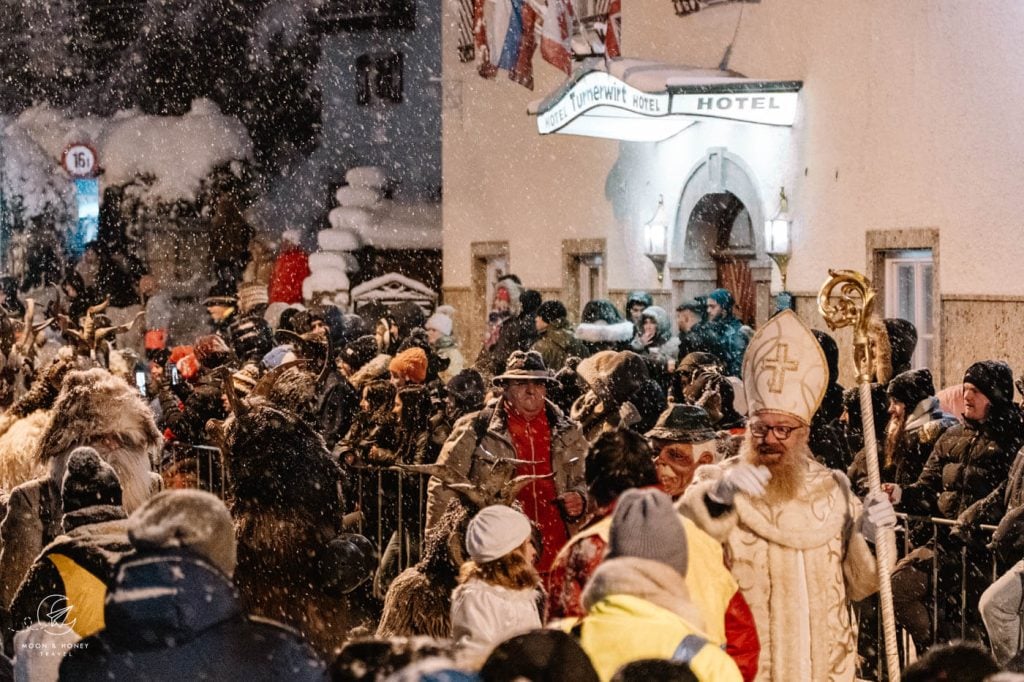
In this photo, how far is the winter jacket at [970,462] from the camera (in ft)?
25.1

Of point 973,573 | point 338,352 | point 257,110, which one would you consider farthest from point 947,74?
point 257,110

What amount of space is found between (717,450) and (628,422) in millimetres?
1815

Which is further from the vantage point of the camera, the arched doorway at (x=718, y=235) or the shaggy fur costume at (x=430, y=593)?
the arched doorway at (x=718, y=235)

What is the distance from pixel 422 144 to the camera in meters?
33.0

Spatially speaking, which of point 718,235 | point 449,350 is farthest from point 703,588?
point 718,235

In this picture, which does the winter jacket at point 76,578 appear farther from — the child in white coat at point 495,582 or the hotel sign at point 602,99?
the hotel sign at point 602,99

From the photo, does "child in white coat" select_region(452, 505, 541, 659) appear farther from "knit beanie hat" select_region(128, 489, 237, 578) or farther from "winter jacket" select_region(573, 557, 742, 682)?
"knit beanie hat" select_region(128, 489, 237, 578)

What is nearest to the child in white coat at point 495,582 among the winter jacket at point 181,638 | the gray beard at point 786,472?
the gray beard at point 786,472

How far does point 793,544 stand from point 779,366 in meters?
0.71

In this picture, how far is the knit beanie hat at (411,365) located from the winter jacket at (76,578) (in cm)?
504

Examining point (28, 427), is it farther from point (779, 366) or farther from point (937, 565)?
point (937, 565)

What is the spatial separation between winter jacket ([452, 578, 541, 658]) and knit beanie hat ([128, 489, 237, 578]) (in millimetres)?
1551

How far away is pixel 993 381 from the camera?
766 centimetres

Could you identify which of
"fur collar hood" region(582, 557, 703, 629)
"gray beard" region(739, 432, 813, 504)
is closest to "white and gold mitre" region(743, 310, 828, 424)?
"gray beard" region(739, 432, 813, 504)
